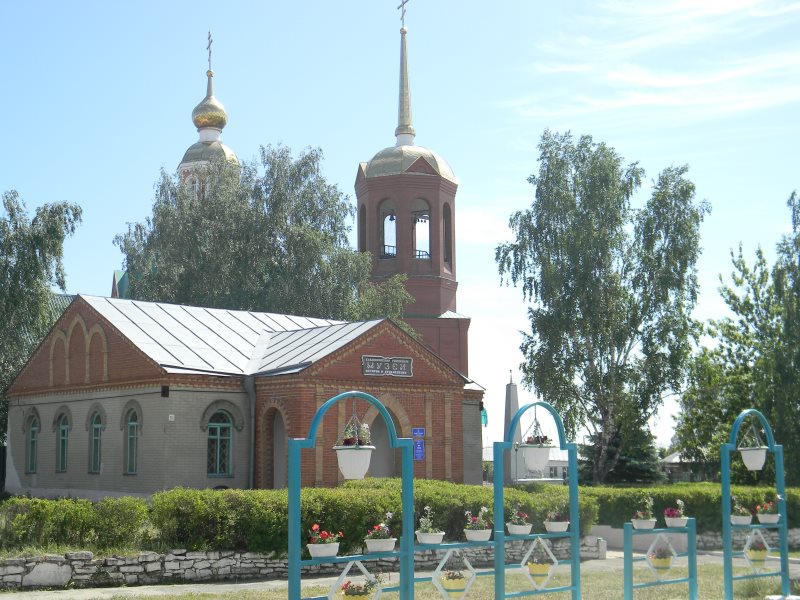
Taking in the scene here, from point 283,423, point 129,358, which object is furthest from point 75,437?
point 283,423

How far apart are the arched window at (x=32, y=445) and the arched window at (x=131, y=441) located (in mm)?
5443

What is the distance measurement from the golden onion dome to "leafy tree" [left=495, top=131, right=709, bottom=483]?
2554 cm

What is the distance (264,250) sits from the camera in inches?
1630

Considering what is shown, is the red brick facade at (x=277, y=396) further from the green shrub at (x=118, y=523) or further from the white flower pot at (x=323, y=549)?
the white flower pot at (x=323, y=549)

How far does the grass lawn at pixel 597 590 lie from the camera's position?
43.9 ft

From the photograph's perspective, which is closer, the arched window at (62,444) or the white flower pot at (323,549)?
the white flower pot at (323,549)

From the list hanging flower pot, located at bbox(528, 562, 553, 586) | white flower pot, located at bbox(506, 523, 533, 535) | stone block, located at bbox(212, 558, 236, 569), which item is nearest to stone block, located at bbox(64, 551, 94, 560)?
stone block, located at bbox(212, 558, 236, 569)

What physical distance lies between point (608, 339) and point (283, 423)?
13696 millimetres

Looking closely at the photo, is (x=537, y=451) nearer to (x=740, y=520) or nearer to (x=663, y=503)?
(x=740, y=520)

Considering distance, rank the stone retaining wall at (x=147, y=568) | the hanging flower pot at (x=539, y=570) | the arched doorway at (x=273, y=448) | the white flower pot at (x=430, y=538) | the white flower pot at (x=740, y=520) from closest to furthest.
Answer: the white flower pot at (x=430, y=538) < the hanging flower pot at (x=539, y=570) < the white flower pot at (x=740, y=520) < the stone retaining wall at (x=147, y=568) < the arched doorway at (x=273, y=448)

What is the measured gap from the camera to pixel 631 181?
34.2 metres

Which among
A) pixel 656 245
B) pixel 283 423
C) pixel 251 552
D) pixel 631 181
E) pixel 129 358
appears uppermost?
pixel 631 181

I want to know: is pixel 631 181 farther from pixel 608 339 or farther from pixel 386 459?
pixel 386 459

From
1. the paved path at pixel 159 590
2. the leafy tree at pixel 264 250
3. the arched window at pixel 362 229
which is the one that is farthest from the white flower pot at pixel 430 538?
the arched window at pixel 362 229
